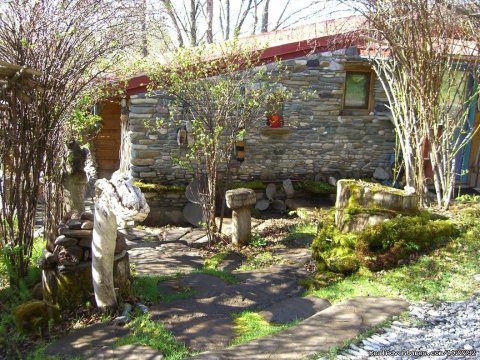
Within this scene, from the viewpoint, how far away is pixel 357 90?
383 inches

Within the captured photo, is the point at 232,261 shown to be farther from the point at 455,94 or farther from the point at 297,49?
the point at 297,49

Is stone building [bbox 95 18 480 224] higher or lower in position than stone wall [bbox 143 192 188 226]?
higher

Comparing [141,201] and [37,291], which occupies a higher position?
[141,201]

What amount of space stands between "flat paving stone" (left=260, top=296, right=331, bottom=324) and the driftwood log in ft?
4.90

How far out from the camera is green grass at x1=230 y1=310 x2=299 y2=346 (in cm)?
382

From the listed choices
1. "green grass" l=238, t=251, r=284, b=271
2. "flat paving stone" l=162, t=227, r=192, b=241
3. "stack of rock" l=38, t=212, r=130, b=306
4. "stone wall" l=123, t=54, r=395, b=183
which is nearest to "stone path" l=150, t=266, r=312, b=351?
"green grass" l=238, t=251, r=284, b=271

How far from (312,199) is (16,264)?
242 inches

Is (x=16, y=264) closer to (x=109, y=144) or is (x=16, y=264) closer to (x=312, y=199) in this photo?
(x=312, y=199)

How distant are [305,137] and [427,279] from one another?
5.25 m

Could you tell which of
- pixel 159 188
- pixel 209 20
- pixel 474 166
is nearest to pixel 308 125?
pixel 159 188

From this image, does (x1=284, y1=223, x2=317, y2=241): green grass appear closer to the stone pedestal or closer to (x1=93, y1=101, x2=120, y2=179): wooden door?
the stone pedestal

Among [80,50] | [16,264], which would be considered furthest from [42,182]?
[80,50]

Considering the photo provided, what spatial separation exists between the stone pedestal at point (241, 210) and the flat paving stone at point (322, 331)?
2.88 m

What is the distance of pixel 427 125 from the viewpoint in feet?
20.8
